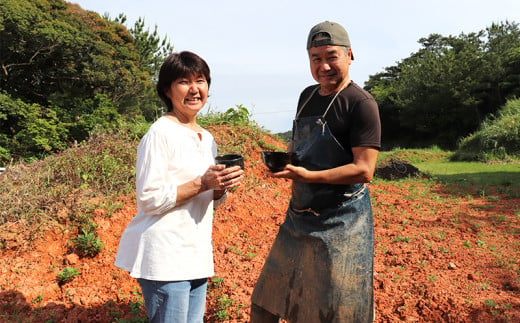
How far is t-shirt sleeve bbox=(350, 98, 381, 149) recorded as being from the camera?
1.82 metres

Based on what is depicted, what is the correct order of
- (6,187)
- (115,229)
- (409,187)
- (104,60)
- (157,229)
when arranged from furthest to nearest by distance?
(104,60), (409,187), (6,187), (115,229), (157,229)

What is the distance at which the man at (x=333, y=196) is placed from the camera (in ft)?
6.11

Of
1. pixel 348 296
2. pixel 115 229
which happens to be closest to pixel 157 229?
pixel 348 296

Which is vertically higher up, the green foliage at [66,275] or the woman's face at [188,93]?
the woman's face at [188,93]

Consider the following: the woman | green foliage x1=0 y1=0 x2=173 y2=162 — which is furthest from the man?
green foliage x1=0 y1=0 x2=173 y2=162

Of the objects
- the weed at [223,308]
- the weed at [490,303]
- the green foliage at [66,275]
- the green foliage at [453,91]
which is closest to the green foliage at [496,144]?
the green foliage at [453,91]

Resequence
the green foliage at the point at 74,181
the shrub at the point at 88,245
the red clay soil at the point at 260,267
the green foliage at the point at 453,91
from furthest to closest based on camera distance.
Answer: the green foliage at the point at 453,91 → the green foliage at the point at 74,181 → the shrub at the point at 88,245 → the red clay soil at the point at 260,267

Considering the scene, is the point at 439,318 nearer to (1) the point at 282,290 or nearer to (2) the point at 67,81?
(1) the point at 282,290

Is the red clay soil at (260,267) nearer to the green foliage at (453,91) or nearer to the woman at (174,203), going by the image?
the woman at (174,203)

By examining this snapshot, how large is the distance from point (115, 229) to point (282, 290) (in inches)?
124

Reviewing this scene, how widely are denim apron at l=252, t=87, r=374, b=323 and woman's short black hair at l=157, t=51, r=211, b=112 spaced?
2.21 ft

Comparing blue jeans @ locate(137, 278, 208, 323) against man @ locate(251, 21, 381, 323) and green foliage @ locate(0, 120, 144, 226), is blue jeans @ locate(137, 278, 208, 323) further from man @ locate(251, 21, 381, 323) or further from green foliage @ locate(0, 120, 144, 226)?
green foliage @ locate(0, 120, 144, 226)

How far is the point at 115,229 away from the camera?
15.0ft

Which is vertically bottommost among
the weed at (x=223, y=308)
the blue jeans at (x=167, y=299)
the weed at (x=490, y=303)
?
the weed at (x=490, y=303)
